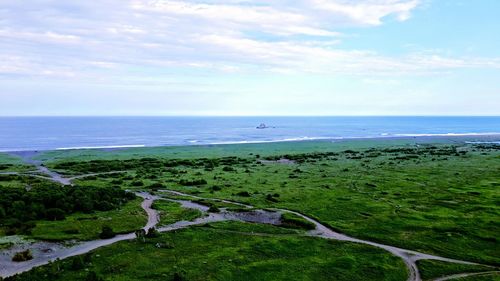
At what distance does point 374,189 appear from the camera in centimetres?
8000

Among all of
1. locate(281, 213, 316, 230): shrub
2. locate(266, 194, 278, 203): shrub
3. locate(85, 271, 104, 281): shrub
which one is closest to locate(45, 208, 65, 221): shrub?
locate(85, 271, 104, 281): shrub

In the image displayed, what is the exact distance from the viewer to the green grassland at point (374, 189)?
5047 cm

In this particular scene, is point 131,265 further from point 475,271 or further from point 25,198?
point 475,271

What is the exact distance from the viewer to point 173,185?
82.9m

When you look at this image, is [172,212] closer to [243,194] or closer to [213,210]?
[213,210]

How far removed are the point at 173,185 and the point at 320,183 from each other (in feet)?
102

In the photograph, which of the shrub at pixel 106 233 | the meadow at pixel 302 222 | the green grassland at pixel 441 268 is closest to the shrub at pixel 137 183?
the meadow at pixel 302 222

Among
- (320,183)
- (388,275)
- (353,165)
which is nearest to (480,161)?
(353,165)

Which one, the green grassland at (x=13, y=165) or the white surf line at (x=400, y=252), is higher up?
the green grassland at (x=13, y=165)

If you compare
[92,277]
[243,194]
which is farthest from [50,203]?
[243,194]

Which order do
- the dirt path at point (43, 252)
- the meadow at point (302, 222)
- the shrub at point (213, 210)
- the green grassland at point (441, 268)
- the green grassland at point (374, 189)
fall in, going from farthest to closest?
the shrub at point (213, 210) < the green grassland at point (374, 189) < the meadow at point (302, 222) < the green grassland at point (441, 268) < the dirt path at point (43, 252)

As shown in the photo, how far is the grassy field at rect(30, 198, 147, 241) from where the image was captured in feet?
150

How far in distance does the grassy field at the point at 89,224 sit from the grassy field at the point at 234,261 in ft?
18.9

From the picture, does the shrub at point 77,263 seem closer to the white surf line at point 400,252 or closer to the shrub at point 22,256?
the shrub at point 22,256
